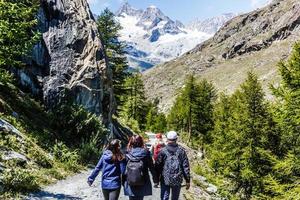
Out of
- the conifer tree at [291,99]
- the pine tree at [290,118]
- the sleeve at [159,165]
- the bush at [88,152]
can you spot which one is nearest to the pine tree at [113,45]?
the bush at [88,152]

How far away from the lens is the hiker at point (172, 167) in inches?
412

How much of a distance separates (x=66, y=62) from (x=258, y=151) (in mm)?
13160

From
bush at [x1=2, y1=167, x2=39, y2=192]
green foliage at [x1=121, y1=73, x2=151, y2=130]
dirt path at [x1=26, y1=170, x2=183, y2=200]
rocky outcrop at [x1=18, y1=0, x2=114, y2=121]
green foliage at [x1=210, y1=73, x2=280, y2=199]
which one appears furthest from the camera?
green foliage at [x1=121, y1=73, x2=151, y2=130]

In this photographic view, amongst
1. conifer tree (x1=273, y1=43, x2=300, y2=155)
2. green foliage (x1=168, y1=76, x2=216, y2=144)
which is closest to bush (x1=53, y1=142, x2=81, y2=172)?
conifer tree (x1=273, y1=43, x2=300, y2=155)

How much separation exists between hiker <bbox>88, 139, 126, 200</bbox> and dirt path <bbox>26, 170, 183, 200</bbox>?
4.54 meters

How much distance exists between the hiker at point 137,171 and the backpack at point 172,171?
0.83m

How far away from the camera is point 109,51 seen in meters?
48.4

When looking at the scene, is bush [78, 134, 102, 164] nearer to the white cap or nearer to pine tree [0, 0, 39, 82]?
pine tree [0, 0, 39, 82]

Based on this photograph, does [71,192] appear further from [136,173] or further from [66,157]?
[136,173]

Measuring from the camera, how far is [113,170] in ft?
32.2

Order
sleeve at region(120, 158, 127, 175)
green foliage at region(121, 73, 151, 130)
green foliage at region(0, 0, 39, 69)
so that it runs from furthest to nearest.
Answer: green foliage at region(121, 73, 151, 130), green foliage at region(0, 0, 39, 69), sleeve at region(120, 158, 127, 175)

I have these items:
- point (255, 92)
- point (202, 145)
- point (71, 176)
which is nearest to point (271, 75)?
point (202, 145)

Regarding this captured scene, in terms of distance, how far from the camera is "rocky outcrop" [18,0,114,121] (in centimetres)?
2486

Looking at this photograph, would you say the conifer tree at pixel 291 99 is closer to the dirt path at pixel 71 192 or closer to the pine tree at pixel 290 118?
the pine tree at pixel 290 118
